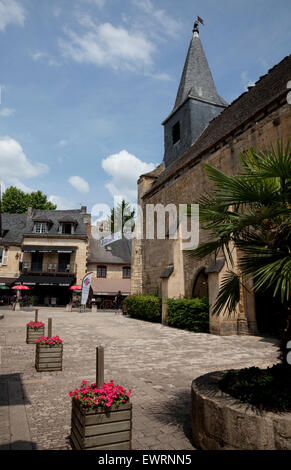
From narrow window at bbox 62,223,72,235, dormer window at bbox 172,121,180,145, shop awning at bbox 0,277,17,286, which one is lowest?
shop awning at bbox 0,277,17,286

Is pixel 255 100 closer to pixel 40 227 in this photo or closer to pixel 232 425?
pixel 232 425

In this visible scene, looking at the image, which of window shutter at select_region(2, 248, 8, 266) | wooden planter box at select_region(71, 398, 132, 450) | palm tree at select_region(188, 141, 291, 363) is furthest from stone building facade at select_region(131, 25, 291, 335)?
window shutter at select_region(2, 248, 8, 266)

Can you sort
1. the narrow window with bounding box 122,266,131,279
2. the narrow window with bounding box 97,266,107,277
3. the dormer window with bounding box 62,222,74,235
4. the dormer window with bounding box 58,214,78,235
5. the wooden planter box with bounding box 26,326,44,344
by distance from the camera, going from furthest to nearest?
the narrow window with bounding box 122,266,131,279 < the narrow window with bounding box 97,266,107,277 < the dormer window with bounding box 62,222,74,235 < the dormer window with bounding box 58,214,78,235 < the wooden planter box with bounding box 26,326,44,344

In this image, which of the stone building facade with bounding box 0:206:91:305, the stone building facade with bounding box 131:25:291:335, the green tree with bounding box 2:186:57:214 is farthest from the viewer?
the green tree with bounding box 2:186:57:214

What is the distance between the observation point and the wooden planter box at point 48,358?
240 inches

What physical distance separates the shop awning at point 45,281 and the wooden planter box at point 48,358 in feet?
77.6

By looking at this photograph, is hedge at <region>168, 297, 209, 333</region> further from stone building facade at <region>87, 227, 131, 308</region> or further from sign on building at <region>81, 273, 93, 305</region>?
stone building facade at <region>87, 227, 131, 308</region>

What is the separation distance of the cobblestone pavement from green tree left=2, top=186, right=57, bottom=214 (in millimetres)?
30508

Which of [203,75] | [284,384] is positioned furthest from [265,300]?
[203,75]

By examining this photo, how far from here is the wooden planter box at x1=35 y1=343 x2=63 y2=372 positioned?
240 inches

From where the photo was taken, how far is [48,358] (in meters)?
6.15

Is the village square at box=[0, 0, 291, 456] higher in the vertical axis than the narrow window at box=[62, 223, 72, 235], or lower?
lower
